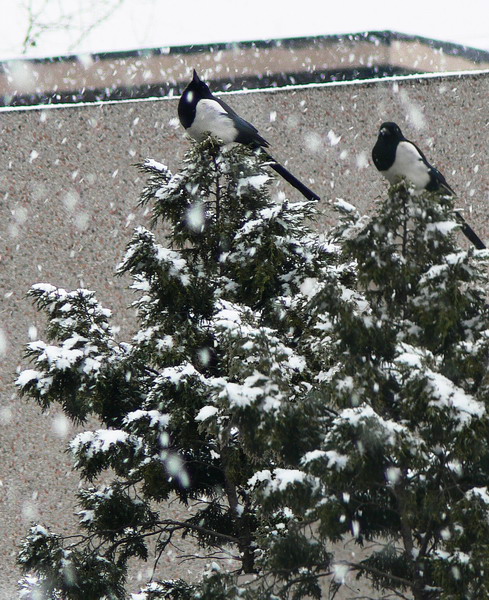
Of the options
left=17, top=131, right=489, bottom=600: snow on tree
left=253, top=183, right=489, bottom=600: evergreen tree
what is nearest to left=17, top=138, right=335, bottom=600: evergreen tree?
left=17, top=131, right=489, bottom=600: snow on tree

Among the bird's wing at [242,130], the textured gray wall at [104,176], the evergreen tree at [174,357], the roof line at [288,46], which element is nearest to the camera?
the evergreen tree at [174,357]

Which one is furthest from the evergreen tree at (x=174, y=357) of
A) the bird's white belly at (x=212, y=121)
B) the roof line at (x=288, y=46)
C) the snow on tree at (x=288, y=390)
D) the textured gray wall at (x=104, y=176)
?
the roof line at (x=288, y=46)

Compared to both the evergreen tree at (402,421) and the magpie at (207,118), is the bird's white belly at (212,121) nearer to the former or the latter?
the magpie at (207,118)

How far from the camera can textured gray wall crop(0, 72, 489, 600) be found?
6.02 metres

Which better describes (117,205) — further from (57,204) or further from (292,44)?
(292,44)

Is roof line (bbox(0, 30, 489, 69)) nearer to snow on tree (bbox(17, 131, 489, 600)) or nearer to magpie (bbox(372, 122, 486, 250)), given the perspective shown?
magpie (bbox(372, 122, 486, 250))

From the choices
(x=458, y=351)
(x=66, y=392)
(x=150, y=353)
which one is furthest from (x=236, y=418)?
(x=66, y=392)

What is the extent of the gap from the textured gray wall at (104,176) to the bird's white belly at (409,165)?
168 cm

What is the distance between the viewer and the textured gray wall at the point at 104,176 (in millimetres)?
6020

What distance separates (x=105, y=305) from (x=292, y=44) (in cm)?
220

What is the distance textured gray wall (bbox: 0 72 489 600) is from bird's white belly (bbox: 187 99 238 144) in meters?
1.66

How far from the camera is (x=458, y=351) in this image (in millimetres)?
2857

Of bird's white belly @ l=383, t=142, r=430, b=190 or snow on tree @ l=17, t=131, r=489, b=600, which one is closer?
snow on tree @ l=17, t=131, r=489, b=600

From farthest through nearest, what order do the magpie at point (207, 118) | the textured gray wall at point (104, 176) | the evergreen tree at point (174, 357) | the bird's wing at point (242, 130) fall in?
1. the textured gray wall at point (104, 176)
2. the bird's wing at point (242, 130)
3. the magpie at point (207, 118)
4. the evergreen tree at point (174, 357)
